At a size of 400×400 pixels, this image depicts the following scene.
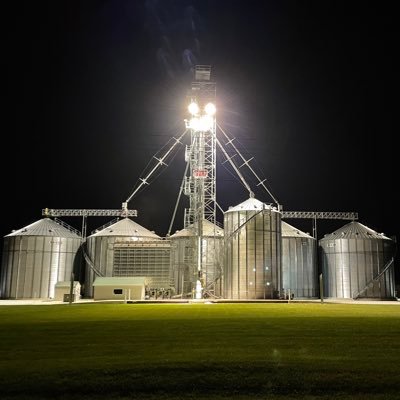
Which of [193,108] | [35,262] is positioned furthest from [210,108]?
[35,262]

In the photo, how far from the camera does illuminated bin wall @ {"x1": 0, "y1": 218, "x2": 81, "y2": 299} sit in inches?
3009

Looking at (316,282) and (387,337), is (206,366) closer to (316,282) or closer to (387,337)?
(387,337)

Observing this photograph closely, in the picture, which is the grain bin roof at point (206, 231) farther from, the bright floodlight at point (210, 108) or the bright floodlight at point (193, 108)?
the bright floodlight at point (210, 108)

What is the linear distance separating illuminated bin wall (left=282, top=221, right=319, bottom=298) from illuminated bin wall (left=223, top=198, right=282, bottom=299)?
11.4m

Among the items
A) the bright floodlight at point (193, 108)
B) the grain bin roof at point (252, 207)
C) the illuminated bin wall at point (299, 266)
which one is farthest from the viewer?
the illuminated bin wall at point (299, 266)

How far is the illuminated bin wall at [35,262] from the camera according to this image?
7644cm

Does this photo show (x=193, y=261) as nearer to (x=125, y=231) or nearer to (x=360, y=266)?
(x=125, y=231)

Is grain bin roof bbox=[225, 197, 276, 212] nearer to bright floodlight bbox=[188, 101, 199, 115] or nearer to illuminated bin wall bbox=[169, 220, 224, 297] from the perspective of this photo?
illuminated bin wall bbox=[169, 220, 224, 297]

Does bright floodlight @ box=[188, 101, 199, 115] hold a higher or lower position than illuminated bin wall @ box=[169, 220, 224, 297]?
higher

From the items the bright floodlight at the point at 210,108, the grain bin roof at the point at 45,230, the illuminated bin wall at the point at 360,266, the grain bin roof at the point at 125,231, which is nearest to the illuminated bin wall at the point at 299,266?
the illuminated bin wall at the point at 360,266

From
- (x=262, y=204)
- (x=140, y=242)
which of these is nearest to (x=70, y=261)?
(x=140, y=242)

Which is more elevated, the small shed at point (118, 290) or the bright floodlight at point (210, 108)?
the bright floodlight at point (210, 108)

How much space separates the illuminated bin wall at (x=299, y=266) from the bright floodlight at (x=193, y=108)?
91.1ft

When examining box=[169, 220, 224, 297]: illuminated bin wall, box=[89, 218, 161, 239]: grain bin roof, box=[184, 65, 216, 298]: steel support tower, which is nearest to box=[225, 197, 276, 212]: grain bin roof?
box=[184, 65, 216, 298]: steel support tower
